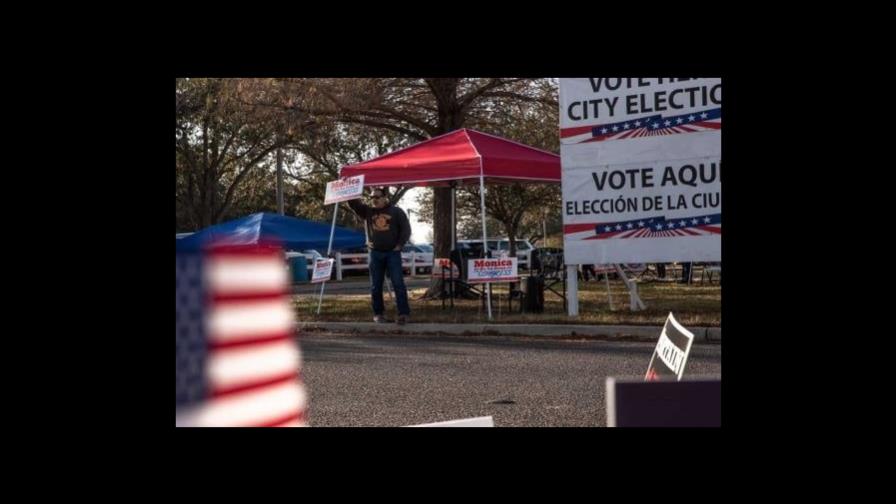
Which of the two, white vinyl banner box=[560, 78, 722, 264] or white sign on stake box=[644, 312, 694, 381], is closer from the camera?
white sign on stake box=[644, 312, 694, 381]

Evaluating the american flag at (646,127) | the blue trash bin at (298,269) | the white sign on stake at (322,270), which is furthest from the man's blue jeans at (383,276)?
the blue trash bin at (298,269)

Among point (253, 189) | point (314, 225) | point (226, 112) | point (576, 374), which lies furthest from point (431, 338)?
point (253, 189)

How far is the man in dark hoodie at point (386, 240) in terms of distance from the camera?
1165 centimetres

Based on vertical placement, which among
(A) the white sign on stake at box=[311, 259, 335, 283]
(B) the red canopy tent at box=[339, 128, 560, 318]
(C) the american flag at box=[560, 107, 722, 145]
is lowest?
(A) the white sign on stake at box=[311, 259, 335, 283]

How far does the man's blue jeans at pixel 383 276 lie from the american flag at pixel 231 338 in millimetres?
8579

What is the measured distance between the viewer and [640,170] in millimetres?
11734

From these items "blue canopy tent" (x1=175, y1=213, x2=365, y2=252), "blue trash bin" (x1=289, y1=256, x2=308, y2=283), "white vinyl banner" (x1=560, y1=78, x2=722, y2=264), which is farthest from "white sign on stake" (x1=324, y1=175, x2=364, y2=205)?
"blue trash bin" (x1=289, y1=256, x2=308, y2=283)

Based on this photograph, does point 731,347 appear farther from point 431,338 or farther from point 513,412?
point 431,338

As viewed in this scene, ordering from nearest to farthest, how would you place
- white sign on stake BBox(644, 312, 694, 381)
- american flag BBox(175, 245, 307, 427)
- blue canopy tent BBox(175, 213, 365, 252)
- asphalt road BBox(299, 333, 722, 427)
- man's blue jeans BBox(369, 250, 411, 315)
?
1. american flag BBox(175, 245, 307, 427)
2. white sign on stake BBox(644, 312, 694, 381)
3. asphalt road BBox(299, 333, 722, 427)
4. man's blue jeans BBox(369, 250, 411, 315)
5. blue canopy tent BBox(175, 213, 365, 252)

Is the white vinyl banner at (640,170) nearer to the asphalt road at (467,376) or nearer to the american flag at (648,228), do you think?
the american flag at (648,228)

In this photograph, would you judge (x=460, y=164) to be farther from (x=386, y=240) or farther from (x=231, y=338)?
(x=231, y=338)

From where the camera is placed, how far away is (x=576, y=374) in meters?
7.57

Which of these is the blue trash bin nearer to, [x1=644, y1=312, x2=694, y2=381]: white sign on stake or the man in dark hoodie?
the man in dark hoodie

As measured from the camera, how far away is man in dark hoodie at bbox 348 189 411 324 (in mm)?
11648
